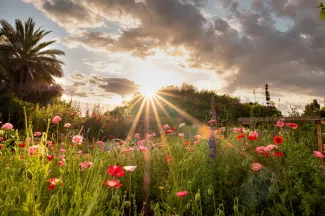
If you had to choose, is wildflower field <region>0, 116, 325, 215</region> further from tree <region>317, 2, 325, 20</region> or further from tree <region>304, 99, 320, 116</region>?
tree <region>304, 99, 320, 116</region>

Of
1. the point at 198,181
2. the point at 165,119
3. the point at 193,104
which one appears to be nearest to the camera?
the point at 198,181

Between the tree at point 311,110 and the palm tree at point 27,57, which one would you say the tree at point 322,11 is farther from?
the palm tree at point 27,57

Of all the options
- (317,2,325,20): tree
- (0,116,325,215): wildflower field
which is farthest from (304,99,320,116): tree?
(0,116,325,215): wildflower field

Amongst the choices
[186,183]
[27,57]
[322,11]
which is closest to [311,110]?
[322,11]

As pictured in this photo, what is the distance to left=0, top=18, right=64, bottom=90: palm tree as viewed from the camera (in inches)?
970

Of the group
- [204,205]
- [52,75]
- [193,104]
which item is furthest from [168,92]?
[204,205]

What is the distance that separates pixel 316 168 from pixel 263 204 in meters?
0.63

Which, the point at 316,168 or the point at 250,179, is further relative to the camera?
the point at 316,168

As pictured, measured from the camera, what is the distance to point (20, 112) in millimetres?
12000

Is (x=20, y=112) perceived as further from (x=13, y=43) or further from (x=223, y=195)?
(x=13, y=43)

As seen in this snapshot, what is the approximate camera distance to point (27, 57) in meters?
25.4

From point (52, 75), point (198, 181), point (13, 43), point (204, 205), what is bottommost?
point (204, 205)

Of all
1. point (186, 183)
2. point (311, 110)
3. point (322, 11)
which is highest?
point (322, 11)

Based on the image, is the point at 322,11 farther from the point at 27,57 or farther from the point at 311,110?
the point at 27,57
